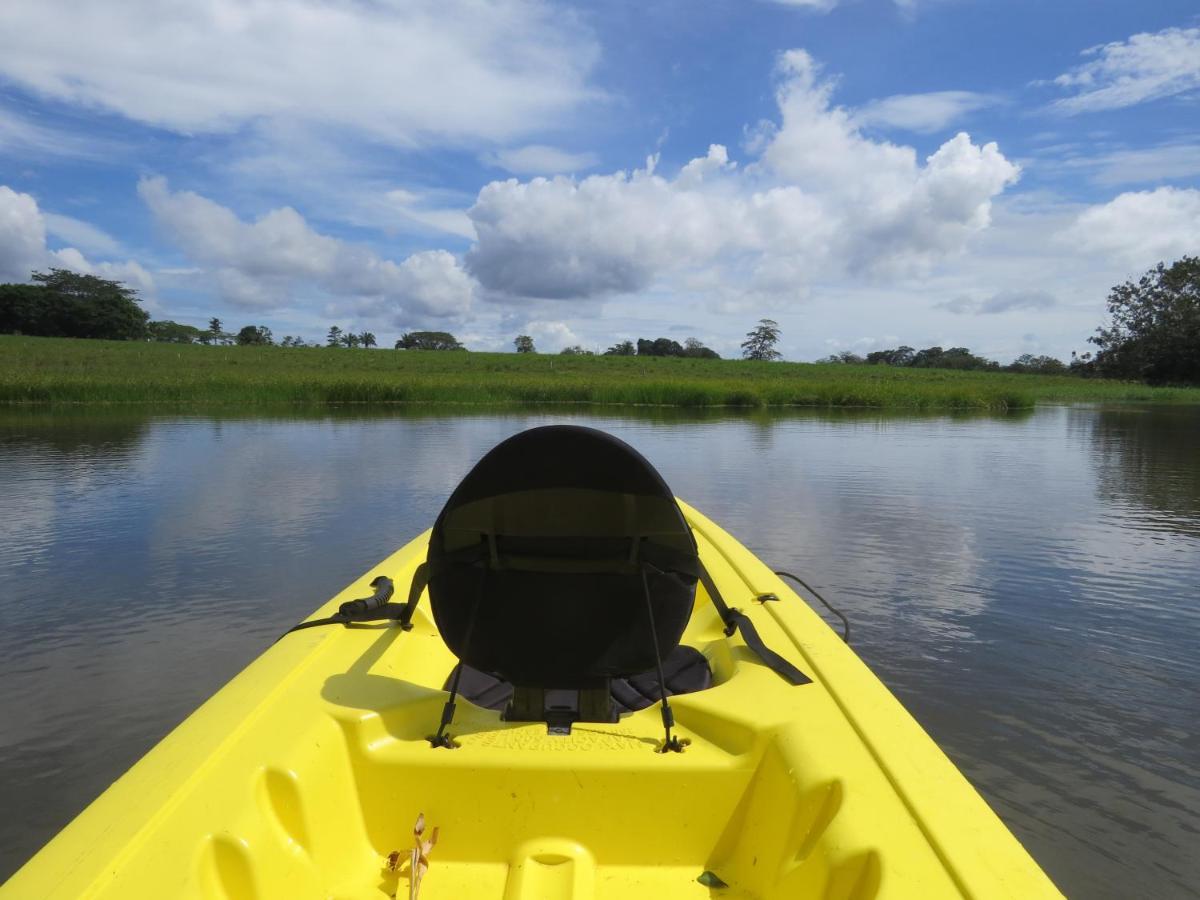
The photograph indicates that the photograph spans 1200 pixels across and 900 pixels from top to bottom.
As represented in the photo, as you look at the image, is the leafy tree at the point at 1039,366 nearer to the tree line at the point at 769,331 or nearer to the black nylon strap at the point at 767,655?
the tree line at the point at 769,331

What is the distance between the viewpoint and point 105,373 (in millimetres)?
32062

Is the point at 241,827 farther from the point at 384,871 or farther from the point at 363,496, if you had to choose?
the point at 363,496

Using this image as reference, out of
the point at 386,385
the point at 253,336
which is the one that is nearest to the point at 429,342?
the point at 253,336

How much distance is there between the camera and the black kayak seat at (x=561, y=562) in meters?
1.90

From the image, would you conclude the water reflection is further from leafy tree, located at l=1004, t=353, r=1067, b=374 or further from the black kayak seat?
leafy tree, located at l=1004, t=353, r=1067, b=374

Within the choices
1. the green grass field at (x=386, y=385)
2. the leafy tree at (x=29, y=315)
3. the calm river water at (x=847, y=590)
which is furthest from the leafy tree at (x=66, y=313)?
the calm river water at (x=847, y=590)

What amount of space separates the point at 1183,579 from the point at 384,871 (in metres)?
6.14

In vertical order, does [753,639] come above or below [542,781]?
above

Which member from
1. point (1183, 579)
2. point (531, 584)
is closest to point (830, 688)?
point (531, 584)

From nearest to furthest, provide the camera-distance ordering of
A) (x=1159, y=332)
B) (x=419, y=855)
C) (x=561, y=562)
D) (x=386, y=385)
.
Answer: (x=419, y=855) → (x=561, y=562) → (x=386, y=385) → (x=1159, y=332)

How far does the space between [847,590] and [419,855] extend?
14.1ft

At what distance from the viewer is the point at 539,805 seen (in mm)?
1795

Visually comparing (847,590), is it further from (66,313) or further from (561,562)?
(66,313)

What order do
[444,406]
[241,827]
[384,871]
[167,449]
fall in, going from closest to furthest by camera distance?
[241,827], [384,871], [167,449], [444,406]
